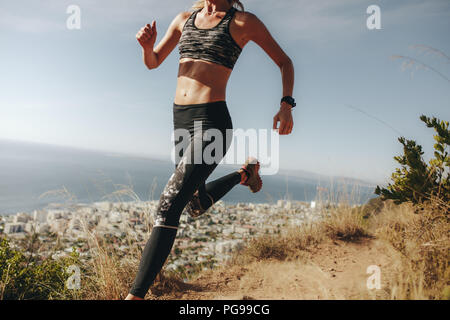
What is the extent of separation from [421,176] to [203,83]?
7.99 ft

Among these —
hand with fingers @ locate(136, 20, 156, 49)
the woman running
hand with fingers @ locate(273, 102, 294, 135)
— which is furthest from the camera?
hand with fingers @ locate(136, 20, 156, 49)

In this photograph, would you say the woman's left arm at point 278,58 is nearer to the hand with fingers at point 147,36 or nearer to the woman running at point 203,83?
the woman running at point 203,83

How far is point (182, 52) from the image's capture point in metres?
1.73

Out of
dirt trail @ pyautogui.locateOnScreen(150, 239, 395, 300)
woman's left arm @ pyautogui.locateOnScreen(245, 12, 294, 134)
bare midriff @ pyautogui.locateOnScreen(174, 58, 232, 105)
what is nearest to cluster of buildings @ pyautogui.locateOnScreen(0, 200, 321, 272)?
dirt trail @ pyautogui.locateOnScreen(150, 239, 395, 300)

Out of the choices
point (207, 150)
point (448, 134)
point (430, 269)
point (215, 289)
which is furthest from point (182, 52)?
point (448, 134)

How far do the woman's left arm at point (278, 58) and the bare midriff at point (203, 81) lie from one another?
33 cm

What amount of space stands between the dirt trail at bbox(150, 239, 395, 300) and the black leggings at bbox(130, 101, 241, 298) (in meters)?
0.79

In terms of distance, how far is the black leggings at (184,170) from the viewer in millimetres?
1279

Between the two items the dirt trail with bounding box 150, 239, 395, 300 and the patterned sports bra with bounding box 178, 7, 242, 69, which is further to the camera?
the dirt trail with bounding box 150, 239, 395, 300

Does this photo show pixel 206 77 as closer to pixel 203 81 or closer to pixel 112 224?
pixel 203 81

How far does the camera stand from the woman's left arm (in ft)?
5.20

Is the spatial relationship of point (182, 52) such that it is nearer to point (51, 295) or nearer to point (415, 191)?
point (51, 295)

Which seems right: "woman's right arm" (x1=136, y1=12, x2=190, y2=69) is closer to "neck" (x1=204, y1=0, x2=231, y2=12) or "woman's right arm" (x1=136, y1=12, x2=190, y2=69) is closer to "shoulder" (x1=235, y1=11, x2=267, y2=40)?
"neck" (x1=204, y1=0, x2=231, y2=12)

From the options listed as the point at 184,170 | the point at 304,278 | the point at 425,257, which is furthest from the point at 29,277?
the point at 425,257
